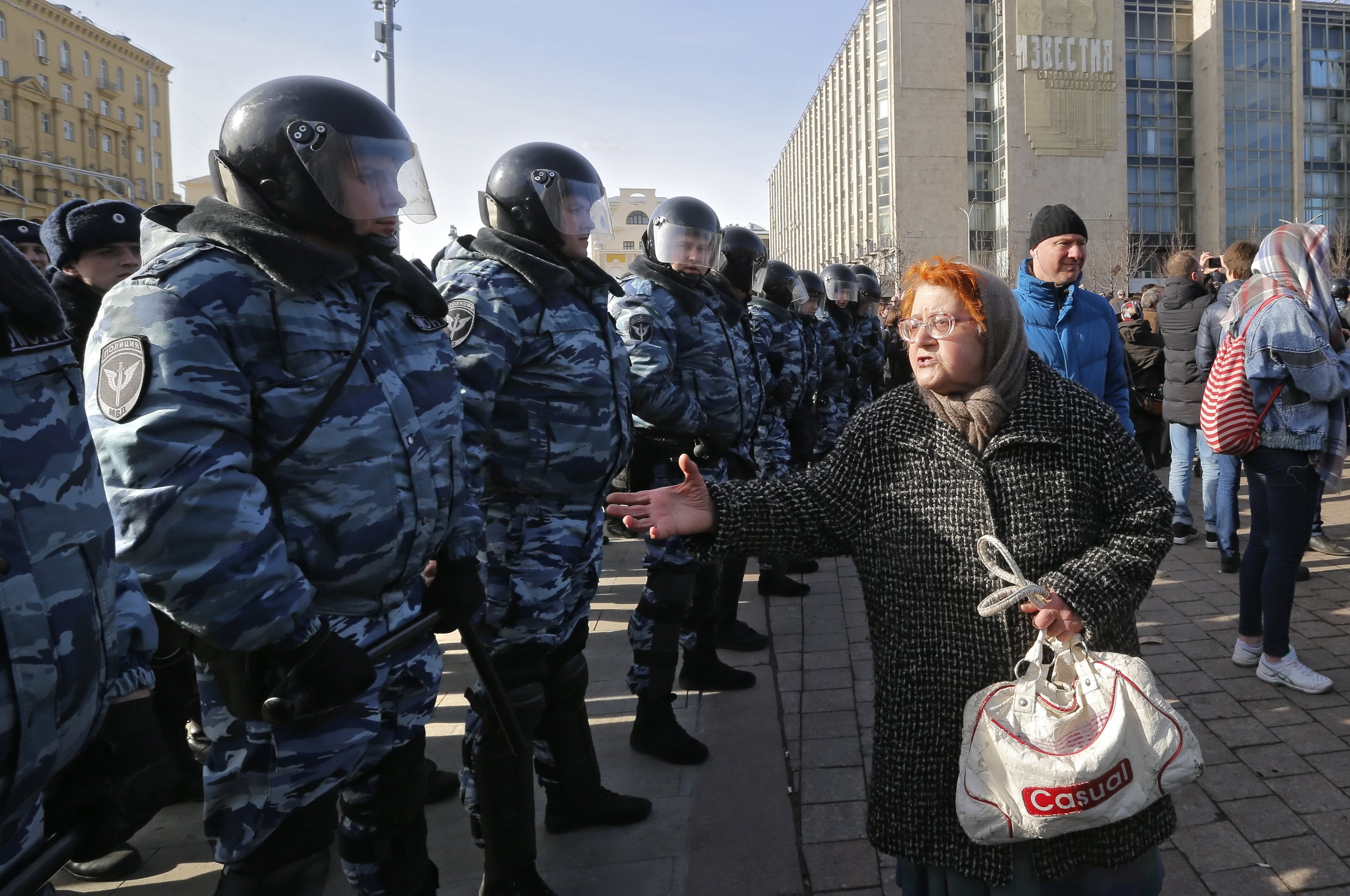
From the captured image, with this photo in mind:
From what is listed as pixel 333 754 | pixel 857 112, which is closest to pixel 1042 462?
pixel 333 754

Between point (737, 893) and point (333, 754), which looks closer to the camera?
point (333, 754)

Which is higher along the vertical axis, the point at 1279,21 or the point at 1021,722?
the point at 1279,21

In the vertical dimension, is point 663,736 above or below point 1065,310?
below

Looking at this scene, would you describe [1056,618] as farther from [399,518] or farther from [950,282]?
[399,518]

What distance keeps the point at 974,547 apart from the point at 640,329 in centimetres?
207

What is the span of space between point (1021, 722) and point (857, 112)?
7604 cm

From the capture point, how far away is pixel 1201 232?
6209 centimetres

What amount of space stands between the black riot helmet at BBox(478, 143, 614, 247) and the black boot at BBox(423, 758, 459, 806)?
1.88 meters

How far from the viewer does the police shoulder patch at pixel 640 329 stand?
3768 millimetres

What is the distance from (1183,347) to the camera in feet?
21.9

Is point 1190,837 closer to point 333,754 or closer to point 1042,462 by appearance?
point 1042,462

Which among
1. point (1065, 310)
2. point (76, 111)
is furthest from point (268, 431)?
point (76, 111)

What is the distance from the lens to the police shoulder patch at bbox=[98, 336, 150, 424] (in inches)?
67.5

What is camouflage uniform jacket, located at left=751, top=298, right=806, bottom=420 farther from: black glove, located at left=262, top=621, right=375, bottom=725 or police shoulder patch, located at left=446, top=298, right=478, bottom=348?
black glove, located at left=262, top=621, right=375, bottom=725
